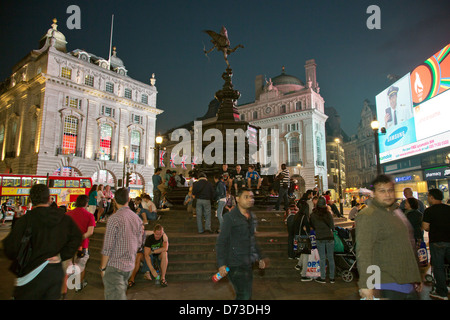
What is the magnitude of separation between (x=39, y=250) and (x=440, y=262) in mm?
6833

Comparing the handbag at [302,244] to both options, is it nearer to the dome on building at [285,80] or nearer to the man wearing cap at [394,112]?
the man wearing cap at [394,112]

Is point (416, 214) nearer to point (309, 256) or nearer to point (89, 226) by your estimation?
point (309, 256)

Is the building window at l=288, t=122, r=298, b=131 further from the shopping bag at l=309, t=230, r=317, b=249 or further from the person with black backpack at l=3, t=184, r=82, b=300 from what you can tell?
the person with black backpack at l=3, t=184, r=82, b=300

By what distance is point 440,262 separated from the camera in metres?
5.34

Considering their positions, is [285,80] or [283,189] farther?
[285,80]

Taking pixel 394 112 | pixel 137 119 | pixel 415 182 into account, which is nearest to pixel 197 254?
pixel 394 112

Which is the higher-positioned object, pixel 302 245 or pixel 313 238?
pixel 313 238

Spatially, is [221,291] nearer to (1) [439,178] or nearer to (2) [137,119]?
(1) [439,178]

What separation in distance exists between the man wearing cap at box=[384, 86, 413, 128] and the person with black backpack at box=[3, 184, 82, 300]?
1351 inches

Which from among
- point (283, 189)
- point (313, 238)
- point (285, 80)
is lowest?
point (313, 238)

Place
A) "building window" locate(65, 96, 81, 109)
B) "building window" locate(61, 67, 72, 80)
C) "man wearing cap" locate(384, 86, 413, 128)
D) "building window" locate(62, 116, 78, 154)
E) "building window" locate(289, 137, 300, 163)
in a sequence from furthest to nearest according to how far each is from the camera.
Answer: "building window" locate(289, 137, 300, 163) → "building window" locate(65, 96, 81, 109) → "building window" locate(61, 67, 72, 80) → "building window" locate(62, 116, 78, 154) → "man wearing cap" locate(384, 86, 413, 128)

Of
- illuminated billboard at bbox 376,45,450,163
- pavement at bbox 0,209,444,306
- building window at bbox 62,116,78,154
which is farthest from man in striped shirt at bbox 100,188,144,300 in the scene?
building window at bbox 62,116,78,154

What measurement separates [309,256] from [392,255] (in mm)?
4090

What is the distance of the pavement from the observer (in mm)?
5336
